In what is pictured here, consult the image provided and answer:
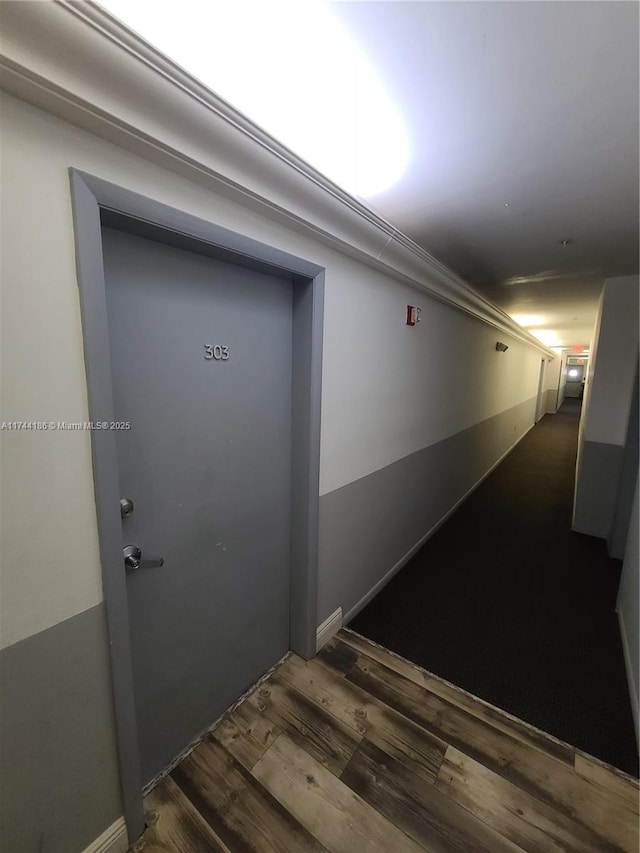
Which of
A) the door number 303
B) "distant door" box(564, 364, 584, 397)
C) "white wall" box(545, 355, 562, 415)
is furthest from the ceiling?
"distant door" box(564, 364, 584, 397)

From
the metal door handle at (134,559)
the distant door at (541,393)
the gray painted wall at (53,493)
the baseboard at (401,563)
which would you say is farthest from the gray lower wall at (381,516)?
the distant door at (541,393)

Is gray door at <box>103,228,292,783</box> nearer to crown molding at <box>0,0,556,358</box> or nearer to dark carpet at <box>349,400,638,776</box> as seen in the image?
crown molding at <box>0,0,556,358</box>

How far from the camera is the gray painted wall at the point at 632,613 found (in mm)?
1696

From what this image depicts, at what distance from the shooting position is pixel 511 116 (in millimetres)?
1102

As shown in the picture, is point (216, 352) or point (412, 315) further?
point (412, 315)

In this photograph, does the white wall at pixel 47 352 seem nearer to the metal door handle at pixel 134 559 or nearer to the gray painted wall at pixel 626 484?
the metal door handle at pixel 134 559

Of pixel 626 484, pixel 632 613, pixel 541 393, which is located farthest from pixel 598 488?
pixel 541 393

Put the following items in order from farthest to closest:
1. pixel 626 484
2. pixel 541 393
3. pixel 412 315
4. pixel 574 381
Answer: pixel 574 381 → pixel 541 393 → pixel 626 484 → pixel 412 315

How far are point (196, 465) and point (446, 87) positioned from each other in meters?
1.46

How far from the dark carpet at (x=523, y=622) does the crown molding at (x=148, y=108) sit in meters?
2.36

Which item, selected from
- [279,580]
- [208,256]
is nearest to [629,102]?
[208,256]

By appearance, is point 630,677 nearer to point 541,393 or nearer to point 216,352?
point 216,352

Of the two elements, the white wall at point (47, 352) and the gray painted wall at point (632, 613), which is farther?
the gray painted wall at point (632, 613)

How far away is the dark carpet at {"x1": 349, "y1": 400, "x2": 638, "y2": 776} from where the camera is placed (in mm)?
1669
